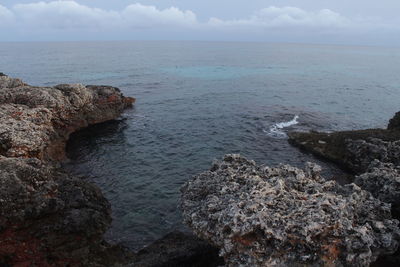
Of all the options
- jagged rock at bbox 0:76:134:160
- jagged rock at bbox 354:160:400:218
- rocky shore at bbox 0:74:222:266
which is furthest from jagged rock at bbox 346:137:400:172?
jagged rock at bbox 0:76:134:160

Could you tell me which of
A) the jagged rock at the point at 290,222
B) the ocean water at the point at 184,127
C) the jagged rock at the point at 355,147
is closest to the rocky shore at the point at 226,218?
the jagged rock at the point at 290,222

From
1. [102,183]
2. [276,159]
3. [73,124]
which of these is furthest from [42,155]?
[276,159]

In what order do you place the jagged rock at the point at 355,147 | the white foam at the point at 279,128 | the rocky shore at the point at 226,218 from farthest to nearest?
the white foam at the point at 279,128 → the jagged rock at the point at 355,147 → the rocky shore at the point at 226,218

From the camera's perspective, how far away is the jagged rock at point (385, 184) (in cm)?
1956

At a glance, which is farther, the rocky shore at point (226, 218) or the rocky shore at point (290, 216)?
the rocky shore at point (226, 218)

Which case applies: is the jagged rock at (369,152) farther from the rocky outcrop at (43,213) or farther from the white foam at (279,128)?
the rocky outcrop at (43,213)

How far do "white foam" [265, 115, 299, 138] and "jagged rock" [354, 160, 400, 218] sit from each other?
820 inches

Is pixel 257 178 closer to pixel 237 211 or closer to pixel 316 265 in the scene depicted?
pixel 237 211

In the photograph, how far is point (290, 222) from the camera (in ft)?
46.0

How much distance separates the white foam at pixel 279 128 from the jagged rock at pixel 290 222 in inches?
993

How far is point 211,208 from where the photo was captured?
16469mm

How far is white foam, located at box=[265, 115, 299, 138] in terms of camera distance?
4378cm

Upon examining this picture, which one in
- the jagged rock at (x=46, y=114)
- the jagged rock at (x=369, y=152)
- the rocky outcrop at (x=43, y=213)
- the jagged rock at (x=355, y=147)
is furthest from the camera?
the jagged rock at (x=355, y=147)

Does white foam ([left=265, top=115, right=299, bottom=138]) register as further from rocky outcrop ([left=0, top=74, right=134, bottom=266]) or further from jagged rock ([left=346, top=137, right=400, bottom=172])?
rocky outcrop ([left=0, top=74, right=134, bottom=266])
